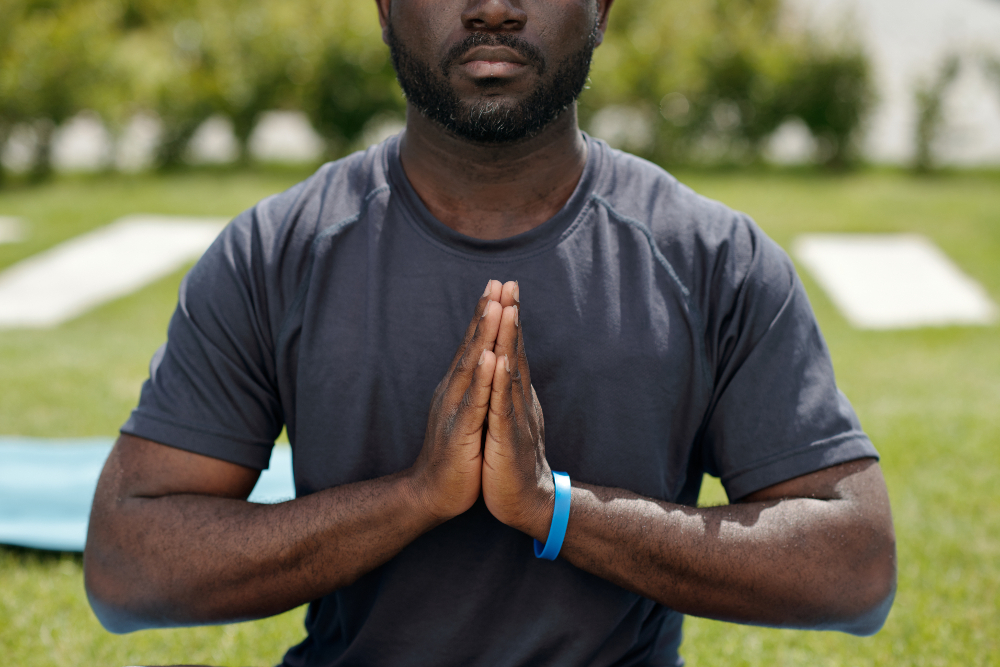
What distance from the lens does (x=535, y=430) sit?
65.1 inches

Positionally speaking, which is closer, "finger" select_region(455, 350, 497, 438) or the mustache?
"finger" select_region(455, 350, 497, 438)

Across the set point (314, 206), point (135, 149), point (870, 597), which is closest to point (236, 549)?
point (314, 206)

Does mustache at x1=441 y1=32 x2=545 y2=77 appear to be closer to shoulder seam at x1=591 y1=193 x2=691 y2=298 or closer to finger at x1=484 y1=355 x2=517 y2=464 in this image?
shoulder seam at x1=591 y1=193 x2=691 y2=298

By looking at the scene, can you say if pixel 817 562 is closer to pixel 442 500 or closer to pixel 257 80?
pixel 442 500

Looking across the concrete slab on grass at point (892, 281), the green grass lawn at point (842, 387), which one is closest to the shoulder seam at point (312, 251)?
the green grass lawn at point (842, 387)

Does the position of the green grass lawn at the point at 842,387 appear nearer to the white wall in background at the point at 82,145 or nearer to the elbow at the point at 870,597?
the white wall in background at the point at 82,145

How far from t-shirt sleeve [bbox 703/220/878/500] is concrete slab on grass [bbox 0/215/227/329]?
20.1 feet

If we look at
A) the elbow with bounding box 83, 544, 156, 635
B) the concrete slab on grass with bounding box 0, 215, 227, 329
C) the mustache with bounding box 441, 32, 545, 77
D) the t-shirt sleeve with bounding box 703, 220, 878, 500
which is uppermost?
the mustache with bounding box 441, 32, 545, 77

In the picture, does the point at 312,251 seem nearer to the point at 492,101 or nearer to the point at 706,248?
the point at 492,101

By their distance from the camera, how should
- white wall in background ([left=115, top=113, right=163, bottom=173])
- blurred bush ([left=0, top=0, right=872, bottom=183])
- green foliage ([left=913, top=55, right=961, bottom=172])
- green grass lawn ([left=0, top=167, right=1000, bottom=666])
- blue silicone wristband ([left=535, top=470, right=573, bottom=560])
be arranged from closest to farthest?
blue silicone wristband ([left=535, top=470, right=573, bottom=560]) → green grass lawn ([left=0, top=167, right=1000, bottom=666]) → blurred bush ([left=0, top=0, right=872, bottom=183]) → green foliage ([left=913, top=55, right=961, bottom=172]) → white wall in background ([left=115, top=113, right=163, bottom=173])

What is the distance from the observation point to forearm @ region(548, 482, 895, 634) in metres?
1.73

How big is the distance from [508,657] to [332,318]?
67 cm

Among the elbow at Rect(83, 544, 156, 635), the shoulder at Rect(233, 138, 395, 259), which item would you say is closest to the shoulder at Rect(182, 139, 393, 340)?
the shoulder at Rect(233, 138, 395, 259)

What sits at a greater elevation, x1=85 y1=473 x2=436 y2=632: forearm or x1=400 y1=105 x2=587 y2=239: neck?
x1=400 y1=105 x2=587 y2=239: neck
